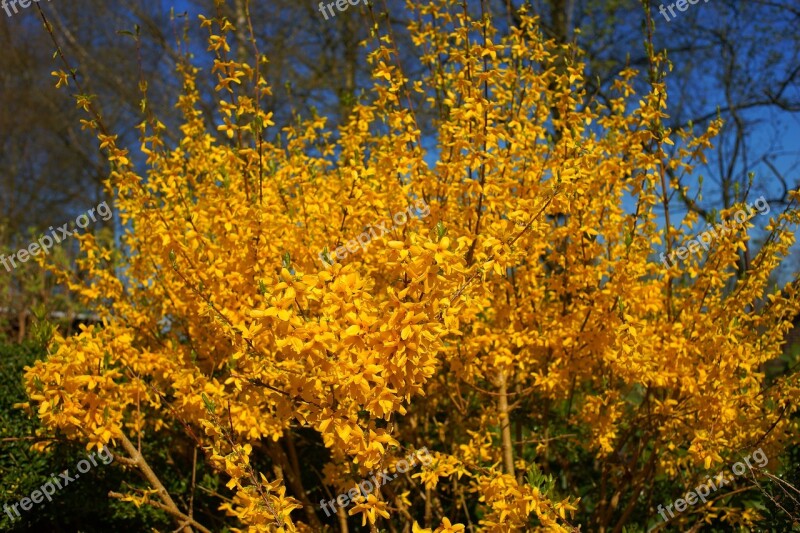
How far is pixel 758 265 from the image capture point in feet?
10.5

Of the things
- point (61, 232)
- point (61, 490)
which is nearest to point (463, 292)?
point (61, 490)

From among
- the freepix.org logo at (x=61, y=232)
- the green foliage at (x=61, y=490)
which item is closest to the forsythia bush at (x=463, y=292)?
the freepix.org logo at (x=61, y=232)

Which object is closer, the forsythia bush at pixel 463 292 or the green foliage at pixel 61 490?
the forsythia bush at pixel 463 292

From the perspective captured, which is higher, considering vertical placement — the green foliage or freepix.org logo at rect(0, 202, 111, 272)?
freepix.org logo at rect(0, 202, 111, 272)

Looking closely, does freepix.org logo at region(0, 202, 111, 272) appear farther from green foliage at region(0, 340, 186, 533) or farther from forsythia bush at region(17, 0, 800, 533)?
green foliage at region(0, 340, 186, 533)

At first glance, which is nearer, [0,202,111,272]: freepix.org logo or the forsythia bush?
the forsythia bush

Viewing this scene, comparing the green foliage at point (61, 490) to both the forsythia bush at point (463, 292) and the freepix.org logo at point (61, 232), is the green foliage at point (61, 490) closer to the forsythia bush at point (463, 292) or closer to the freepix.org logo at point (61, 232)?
the forsythia bush at point (463, 292)

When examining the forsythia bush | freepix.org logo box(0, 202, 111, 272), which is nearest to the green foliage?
the forsythia bush

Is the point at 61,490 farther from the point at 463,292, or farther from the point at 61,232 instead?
the point at 463,292

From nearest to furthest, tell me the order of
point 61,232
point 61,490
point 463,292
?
1. point 463,292
2. point 61,490
3. point 61,232

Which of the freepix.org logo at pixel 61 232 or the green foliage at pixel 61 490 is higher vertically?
the freepix.org logo at pixel 61 232

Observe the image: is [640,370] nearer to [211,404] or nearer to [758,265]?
[758,265]

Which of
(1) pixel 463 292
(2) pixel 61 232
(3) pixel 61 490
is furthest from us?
(2) pixel 61 232

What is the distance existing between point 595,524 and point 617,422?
66cm
